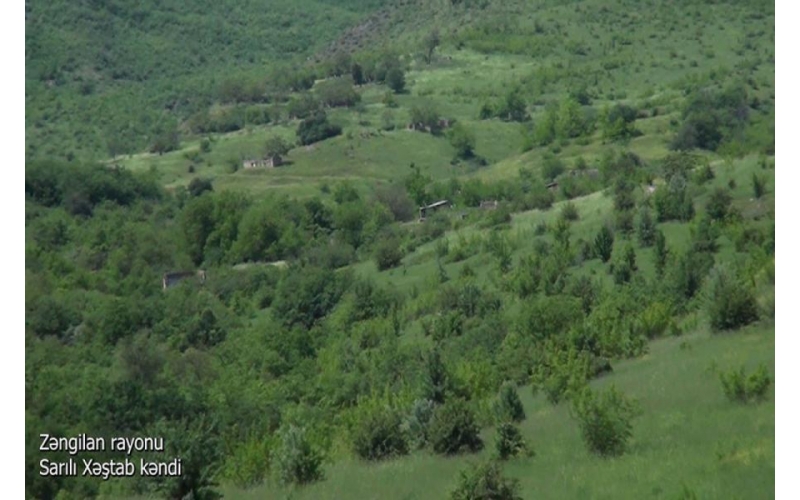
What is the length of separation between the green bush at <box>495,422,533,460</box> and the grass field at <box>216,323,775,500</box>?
20 cm

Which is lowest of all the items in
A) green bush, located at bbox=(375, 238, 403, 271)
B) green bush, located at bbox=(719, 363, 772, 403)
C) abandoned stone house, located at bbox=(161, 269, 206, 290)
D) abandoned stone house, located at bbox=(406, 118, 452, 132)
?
abandoned stone house, located at bbox=(161, 269, 206, 290)

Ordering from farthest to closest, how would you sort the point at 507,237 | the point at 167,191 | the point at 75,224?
the point at 167,191
the point at 75,224
the point at 507,237

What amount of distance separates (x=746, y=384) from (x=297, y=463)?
21.6 feet

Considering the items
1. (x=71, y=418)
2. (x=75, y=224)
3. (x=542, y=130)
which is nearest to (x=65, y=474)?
(x=71, y=418)

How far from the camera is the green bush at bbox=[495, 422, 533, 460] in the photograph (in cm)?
Result: 1812

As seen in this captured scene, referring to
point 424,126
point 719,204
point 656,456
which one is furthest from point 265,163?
point 656,456

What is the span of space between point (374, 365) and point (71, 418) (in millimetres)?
13422

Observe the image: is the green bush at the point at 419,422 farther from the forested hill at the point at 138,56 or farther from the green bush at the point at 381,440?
the forested hill at the point at 138,56

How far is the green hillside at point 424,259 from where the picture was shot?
18.6m

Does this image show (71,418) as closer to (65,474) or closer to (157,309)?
(65,474)

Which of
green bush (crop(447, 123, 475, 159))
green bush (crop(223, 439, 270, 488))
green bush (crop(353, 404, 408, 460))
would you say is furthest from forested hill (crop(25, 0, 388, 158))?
green bush (crop(353, 404, 408, 460))

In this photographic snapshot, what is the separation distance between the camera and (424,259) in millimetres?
55312

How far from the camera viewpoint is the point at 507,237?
50.7 metres

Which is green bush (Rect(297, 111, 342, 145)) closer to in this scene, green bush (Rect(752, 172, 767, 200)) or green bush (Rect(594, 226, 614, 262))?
green bush (Rect(594, 226, 614, 262))
